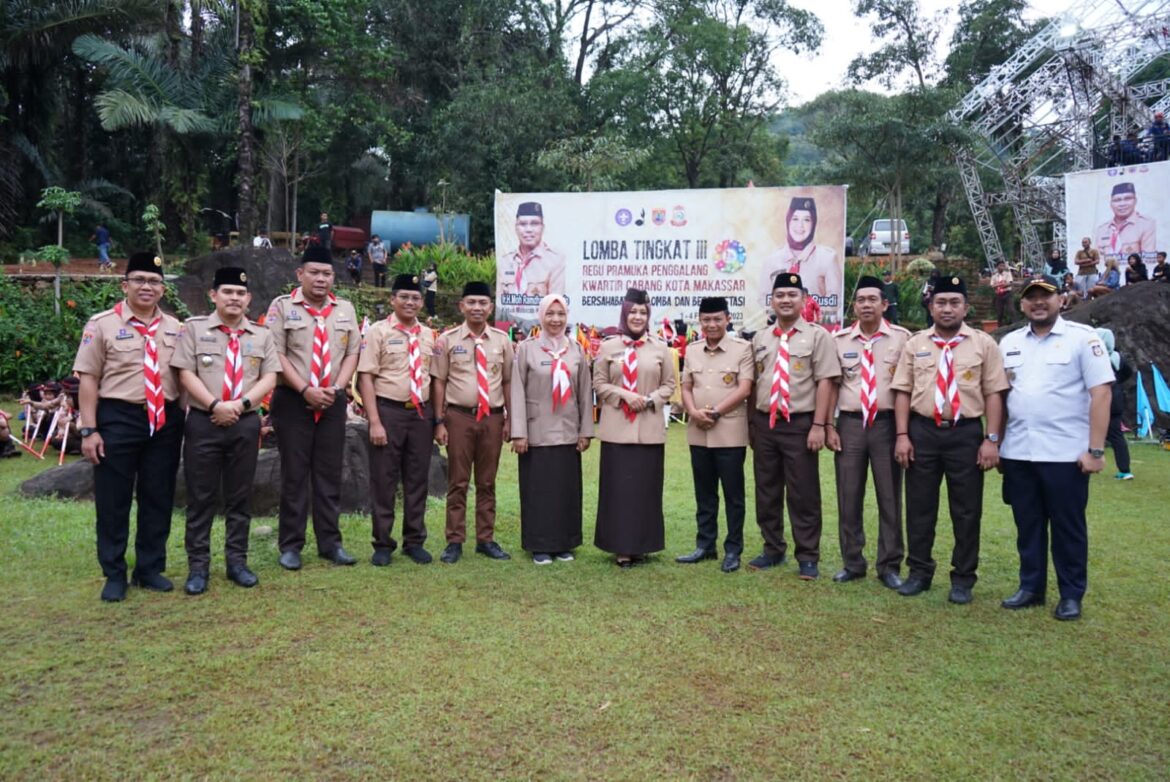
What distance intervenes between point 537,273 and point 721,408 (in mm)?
10797

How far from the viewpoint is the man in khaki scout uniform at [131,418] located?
15.0 ft

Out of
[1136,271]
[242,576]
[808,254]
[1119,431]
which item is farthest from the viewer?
[808,254]

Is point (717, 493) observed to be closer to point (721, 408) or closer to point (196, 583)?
point (721, 408)

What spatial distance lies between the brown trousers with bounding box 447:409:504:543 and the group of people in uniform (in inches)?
0.5

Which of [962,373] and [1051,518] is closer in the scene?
[1051,518]

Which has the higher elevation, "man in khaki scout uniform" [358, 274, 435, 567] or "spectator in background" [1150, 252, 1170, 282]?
"spectator in background" [1150, 252, 1170, 282]

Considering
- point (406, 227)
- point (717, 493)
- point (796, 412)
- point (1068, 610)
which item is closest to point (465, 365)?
point (717, 493)

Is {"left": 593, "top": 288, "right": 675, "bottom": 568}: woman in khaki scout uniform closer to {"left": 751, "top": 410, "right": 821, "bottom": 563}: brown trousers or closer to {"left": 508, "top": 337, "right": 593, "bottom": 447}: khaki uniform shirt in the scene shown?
{"left": 508, "top": 337, "right": 593, "bottom": 447}: khaki uniform shirt

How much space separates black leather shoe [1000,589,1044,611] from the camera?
4641 mm

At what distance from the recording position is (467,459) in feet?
18.5

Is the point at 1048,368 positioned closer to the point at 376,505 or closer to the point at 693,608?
the point at 693,608

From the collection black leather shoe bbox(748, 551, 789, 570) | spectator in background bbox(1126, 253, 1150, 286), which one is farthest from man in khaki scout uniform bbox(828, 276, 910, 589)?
spectator in background bbox(1126, 253, 1150, 286)

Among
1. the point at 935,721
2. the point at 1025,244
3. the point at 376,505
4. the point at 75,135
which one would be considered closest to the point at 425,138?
the point at 75,135

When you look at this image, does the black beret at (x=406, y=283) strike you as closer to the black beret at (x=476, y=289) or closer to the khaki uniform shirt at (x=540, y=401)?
the black beret at (x=476, y=289)
